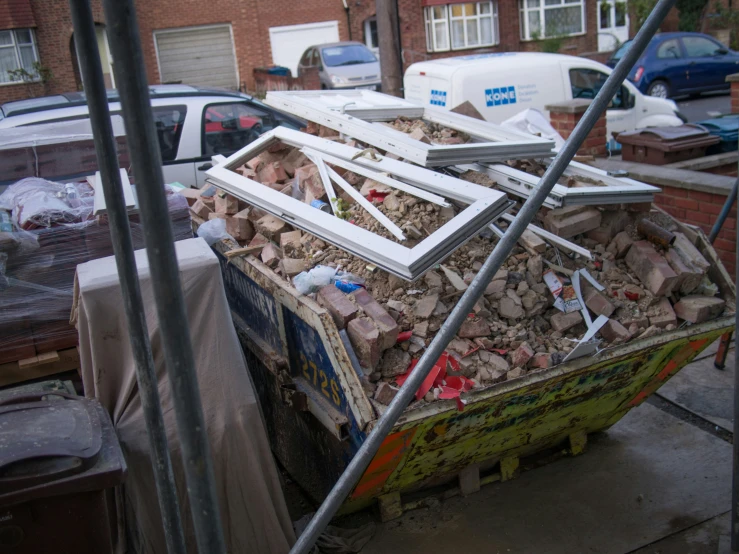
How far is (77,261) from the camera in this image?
4.01 meters

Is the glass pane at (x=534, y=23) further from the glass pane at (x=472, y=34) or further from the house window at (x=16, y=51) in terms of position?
the house window at (x=16, y=51)

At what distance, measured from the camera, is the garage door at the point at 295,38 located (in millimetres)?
25019

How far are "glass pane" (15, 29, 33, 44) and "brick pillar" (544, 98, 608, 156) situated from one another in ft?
64.8

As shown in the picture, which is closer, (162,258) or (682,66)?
(162,258)

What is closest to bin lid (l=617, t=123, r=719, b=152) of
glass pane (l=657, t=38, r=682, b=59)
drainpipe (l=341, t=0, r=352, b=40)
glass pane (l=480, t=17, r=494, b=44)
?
glass pane (l=657, t=38, r=682, b=59)

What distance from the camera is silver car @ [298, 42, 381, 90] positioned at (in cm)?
2008

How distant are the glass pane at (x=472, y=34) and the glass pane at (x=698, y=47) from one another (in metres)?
9.37

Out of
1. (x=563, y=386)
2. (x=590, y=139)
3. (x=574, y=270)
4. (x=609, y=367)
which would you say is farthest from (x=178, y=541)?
(x=590, y=139)

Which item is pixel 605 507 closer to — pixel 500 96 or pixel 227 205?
pixel 227 205

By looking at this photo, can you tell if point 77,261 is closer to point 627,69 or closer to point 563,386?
point 563,386

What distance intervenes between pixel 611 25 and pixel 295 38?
12.1m

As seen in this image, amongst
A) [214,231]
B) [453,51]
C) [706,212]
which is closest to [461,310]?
[214,231]

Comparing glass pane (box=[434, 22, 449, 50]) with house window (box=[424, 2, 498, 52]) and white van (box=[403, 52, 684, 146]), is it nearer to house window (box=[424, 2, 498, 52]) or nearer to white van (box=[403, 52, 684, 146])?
house window (box=[424, 2, 498, 52])

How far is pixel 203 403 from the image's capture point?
3.47 meters
